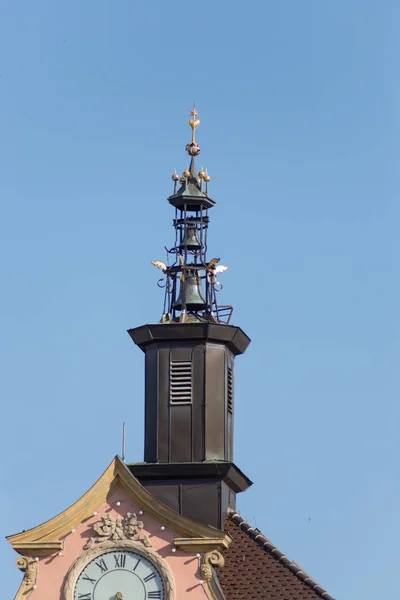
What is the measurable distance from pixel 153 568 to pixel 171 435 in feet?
16.4

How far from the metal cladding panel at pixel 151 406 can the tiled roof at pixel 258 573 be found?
3153mm

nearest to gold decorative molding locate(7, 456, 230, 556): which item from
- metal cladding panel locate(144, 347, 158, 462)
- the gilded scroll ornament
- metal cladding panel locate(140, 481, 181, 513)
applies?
the gilded scroll ornament

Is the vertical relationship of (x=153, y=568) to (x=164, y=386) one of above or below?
below

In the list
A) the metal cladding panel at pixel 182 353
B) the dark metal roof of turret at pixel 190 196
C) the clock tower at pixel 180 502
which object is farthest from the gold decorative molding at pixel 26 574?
the dark metal roof of turret at pixel 190 196

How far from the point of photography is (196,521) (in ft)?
267

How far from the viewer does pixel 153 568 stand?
263 ft

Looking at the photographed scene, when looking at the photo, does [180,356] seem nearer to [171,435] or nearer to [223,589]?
[171,435]

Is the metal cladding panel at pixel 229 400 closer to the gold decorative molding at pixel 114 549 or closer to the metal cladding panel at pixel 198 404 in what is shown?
the metal cladding panel at pixel 198 404

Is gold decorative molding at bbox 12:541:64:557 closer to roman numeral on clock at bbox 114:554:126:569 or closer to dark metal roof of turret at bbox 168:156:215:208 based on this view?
roman numeral on clock at bbox 114:554:126:569

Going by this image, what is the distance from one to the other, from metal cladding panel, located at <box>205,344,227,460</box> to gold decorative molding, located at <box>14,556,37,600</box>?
6.36 m

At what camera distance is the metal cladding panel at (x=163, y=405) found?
83375 millimetres

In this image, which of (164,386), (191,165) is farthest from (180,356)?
(191,165)

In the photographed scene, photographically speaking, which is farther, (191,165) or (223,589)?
(191,165)

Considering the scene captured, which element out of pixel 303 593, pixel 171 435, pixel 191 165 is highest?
pixel 191 165
